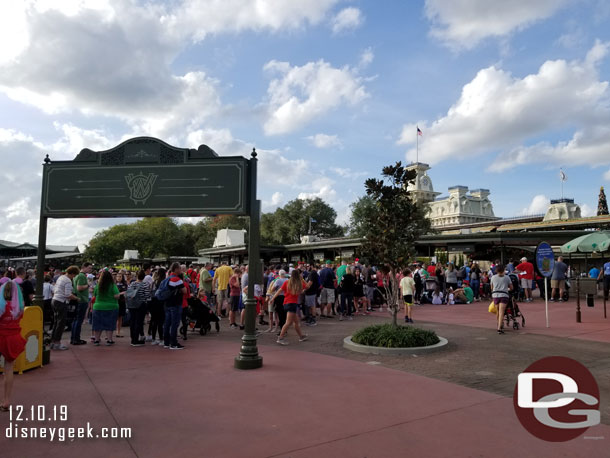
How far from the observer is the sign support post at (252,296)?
7.57m

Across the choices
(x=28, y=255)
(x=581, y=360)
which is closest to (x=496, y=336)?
(x=581, y=360)

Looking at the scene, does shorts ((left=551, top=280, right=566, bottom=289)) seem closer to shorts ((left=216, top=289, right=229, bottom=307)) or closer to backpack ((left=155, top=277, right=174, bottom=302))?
shorts ((left=216, top=289, right=229, bottom=307))

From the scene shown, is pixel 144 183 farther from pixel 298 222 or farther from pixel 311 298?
pixel 298 222

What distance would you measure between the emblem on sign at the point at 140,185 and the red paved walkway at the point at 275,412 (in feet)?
9.85

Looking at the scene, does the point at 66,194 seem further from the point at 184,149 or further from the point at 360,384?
the point at 360,384

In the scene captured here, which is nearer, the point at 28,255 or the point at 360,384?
the point at 360,384

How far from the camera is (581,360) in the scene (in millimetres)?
8055

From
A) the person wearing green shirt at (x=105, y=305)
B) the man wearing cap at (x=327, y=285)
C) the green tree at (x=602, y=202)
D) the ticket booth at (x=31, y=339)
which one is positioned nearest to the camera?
the ticket booth at (x=31, y=339)

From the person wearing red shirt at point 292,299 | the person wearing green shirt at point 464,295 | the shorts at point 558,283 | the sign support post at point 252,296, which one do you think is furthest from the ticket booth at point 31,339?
the shorts at point 558,283

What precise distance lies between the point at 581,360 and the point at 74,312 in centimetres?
→ 1099

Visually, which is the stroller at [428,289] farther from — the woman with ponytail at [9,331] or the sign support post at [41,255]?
the woman with ponytail at [9,331]

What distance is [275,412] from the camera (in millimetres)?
5293

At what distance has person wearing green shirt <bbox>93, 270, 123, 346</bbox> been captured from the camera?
32.2ft

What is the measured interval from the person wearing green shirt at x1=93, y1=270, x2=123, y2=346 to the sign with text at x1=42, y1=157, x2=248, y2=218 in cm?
195
